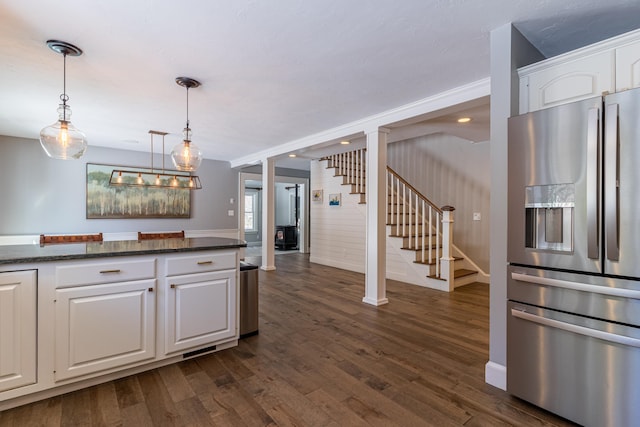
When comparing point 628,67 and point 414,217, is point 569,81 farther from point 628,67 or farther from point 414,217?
point 414,217

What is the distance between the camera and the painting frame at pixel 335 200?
6541mm

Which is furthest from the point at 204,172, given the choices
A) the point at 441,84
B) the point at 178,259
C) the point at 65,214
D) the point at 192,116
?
the point at 441,84

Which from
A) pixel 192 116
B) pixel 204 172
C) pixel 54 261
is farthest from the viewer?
pixel 204 172

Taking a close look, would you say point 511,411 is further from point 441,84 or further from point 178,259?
point 441,84

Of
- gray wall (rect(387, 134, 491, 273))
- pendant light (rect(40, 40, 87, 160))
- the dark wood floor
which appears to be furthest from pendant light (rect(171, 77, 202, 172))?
gray wall (rect(387, 134, 491, 273))

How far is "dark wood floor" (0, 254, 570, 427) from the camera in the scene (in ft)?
5.83

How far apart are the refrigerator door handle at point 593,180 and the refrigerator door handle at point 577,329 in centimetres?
39

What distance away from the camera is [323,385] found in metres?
2.11

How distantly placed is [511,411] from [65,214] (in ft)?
22.6

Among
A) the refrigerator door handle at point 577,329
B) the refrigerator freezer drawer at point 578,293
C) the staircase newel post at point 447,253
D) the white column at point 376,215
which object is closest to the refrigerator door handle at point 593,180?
the refrigerator freezer drawer at point 578,293

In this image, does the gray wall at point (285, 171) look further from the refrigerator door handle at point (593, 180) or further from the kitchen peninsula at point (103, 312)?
the refrigerator door handle at point (593, 180)

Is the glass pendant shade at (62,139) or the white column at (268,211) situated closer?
the glass pendant shade at (62,139)

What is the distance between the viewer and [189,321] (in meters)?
2.43

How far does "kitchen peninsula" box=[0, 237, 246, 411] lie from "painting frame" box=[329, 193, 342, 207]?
4.10 meters
